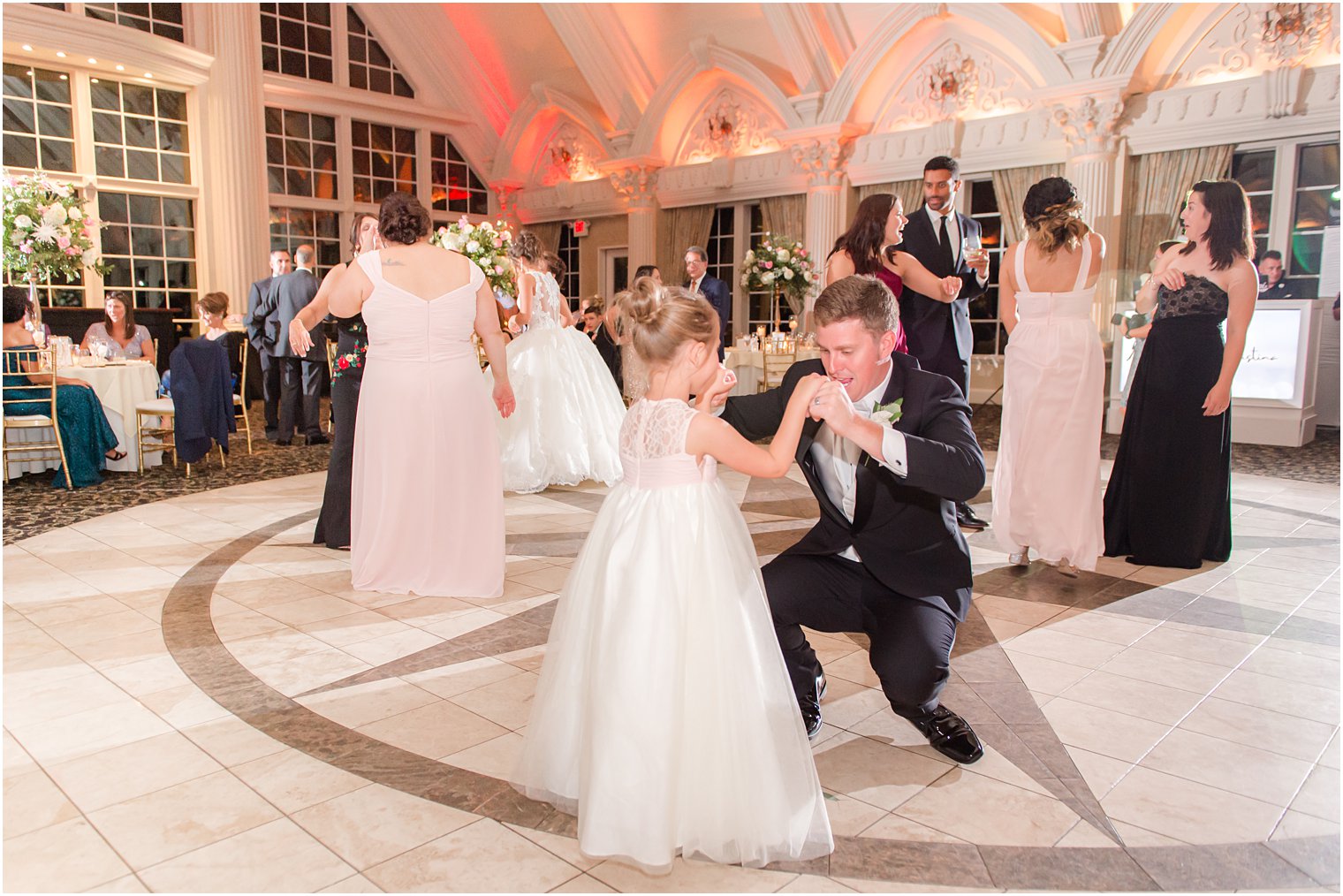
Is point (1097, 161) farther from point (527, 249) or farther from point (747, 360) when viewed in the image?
point (527, 249)

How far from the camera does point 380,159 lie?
49.8ft

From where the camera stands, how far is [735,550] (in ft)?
6.78

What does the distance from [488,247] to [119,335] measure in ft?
12.5

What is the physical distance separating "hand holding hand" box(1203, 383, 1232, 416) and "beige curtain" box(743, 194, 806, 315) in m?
8.29

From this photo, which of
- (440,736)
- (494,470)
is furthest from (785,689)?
(494,470)

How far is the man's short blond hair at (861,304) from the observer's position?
2.32 m

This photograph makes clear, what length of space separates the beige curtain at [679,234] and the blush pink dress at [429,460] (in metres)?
10.1

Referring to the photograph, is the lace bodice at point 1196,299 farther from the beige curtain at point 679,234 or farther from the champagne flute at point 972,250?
the beige curtain at point 679,234

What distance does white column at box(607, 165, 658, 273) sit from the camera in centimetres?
1436

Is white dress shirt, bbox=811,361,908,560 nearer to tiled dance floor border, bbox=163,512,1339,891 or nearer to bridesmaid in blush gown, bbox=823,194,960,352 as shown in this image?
tiled dance floor border, bbox=163,512,1339,891

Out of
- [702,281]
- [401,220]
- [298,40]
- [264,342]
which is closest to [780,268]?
[702,281]

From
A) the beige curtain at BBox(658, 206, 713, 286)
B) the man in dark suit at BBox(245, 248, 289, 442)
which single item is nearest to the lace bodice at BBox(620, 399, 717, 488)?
the man in dark suit at BBox(245, 248, 289, 442)

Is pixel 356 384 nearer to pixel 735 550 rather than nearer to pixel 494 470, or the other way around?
pixel 494 470

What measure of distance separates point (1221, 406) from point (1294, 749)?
6.90ft
